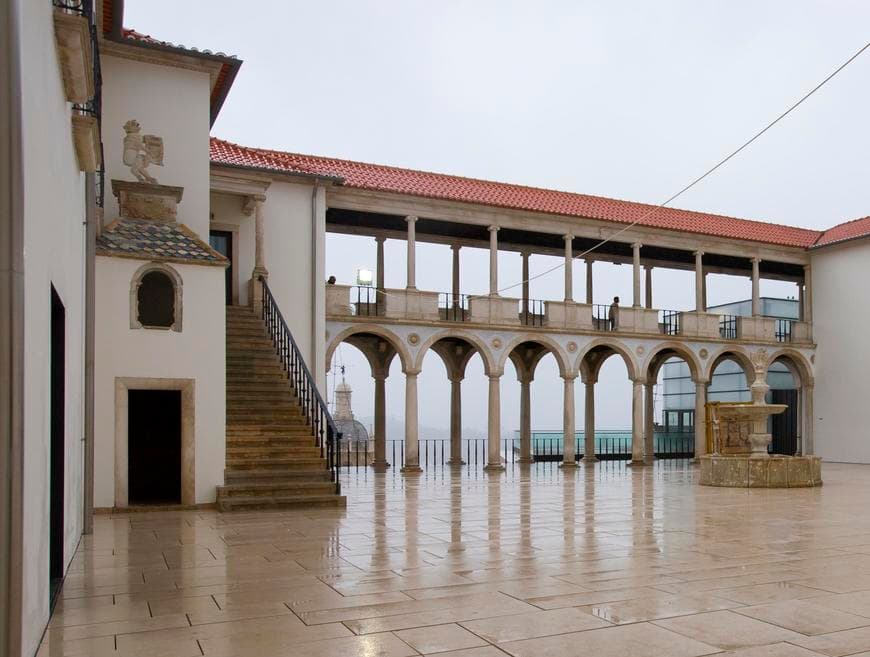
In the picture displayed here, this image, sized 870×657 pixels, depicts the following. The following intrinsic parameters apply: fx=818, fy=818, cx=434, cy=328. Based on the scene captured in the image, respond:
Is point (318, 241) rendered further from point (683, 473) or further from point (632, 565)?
point (632, 565)

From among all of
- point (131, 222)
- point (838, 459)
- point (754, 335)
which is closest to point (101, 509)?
point (131, 222)

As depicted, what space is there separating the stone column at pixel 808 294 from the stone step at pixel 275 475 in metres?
21.4

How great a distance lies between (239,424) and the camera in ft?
41.4

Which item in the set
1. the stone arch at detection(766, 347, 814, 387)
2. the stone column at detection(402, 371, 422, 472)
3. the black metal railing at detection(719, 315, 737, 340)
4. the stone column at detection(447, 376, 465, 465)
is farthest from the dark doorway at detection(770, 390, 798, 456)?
the stone column at detection(402, 371, 422, 472)

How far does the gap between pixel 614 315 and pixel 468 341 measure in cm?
505

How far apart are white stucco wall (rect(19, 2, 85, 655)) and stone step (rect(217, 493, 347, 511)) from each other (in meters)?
5.31

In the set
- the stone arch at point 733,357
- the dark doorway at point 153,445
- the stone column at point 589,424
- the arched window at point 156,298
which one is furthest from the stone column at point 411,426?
the arched window at point 156,298

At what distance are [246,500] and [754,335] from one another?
20.0 meters

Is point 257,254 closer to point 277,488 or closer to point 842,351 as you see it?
point 277,488

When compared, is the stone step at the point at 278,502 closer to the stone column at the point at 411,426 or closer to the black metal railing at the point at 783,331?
the stone column at the point at 411,426

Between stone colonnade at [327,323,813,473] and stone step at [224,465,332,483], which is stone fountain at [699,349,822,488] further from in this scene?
stone step at [224,465,332,483]

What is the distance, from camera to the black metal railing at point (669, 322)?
25781 mm

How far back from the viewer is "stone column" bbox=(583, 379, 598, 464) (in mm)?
26234

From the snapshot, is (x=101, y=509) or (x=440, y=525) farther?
(x=101, y=509)
